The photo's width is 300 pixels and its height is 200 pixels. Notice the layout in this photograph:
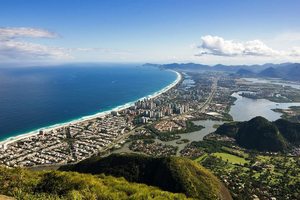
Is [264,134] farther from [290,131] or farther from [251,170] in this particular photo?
[251,170]

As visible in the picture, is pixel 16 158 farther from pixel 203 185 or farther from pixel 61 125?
pixel 203 185

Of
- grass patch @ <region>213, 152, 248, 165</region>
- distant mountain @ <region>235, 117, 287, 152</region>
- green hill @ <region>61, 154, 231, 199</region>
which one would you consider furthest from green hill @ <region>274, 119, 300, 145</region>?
green hill @ <region>61, 154, 231, 199</region>

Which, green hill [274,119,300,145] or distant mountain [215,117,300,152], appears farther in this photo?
green hill [274,119,300,145]

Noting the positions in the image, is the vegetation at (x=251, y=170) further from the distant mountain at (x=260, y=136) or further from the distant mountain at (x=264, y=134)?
the distant mountain at (x=264, y=134)

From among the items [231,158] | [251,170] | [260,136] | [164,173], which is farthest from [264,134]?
[164,173]

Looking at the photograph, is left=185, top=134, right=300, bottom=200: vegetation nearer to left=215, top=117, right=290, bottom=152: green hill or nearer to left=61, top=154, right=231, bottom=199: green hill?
left=215, top=117, right=290, bottom=152: green hill

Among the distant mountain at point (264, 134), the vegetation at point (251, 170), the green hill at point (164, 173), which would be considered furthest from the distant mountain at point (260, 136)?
the green hill at point (164, 173)
